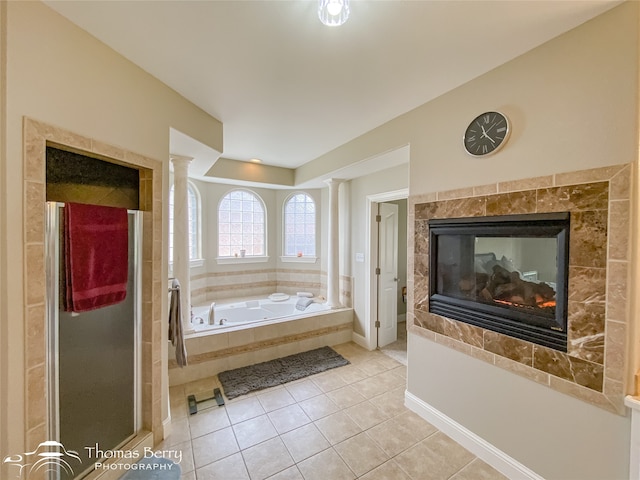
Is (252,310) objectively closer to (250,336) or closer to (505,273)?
(250,336)

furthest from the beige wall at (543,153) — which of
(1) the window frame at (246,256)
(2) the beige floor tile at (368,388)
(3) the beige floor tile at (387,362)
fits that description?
(1) the window frame at (246,256)

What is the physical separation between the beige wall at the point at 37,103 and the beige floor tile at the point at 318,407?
5.93 feet

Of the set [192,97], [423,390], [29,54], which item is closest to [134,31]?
[29,54]

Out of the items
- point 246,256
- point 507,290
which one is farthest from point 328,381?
point 246,256

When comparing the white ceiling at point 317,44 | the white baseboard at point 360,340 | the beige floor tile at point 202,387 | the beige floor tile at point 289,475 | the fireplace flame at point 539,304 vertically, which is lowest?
the beige floor tile at point 202,387

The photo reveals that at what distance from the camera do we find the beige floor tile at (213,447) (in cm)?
178

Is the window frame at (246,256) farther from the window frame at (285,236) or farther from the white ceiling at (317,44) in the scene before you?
the white ceiling at (317,44)

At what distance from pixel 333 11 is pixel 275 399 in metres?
2.94

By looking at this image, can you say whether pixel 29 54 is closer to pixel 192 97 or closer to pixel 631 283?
pixel 192 97

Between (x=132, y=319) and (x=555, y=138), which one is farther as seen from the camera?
(x=132, y=319)

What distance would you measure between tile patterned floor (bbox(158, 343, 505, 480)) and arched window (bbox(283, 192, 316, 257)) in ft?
9.05

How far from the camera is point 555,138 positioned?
4.78ft

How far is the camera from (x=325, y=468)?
1710 mm

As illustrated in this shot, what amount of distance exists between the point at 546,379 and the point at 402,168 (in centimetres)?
232
